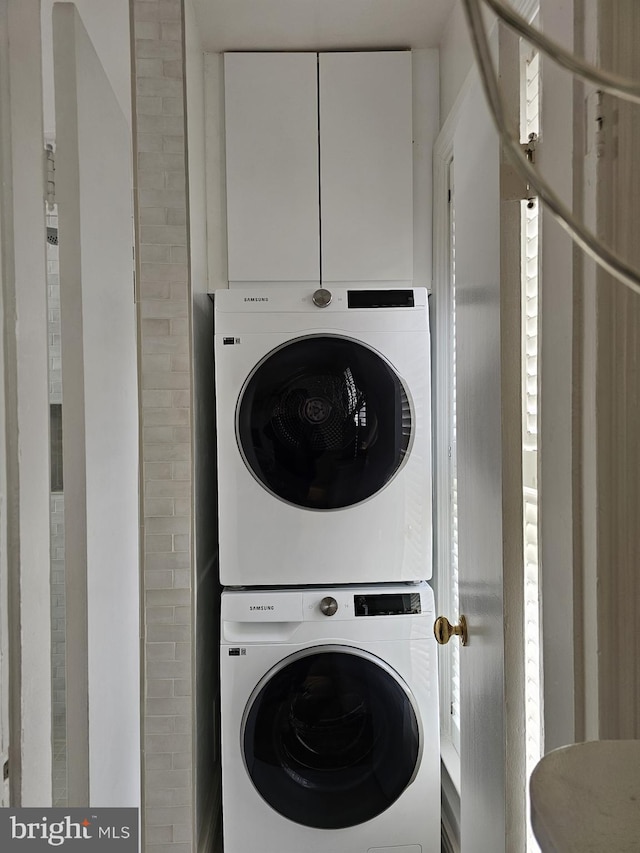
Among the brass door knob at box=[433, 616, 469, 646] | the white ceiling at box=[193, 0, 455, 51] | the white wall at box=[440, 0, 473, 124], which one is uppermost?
the white ceiling at box=[193, 0, 455, 51]

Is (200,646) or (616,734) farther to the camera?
(200,646)

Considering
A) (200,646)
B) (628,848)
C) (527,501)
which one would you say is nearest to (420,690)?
(200,646)

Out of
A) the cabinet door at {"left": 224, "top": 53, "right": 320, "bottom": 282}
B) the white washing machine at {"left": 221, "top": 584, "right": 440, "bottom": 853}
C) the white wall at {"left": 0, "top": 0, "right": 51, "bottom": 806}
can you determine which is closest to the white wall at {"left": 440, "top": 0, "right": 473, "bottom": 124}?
the cabinet door at {"left": 224, "top": 53, "right": 320, "bottom": 282}

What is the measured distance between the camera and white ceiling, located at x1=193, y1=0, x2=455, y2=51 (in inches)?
74.4

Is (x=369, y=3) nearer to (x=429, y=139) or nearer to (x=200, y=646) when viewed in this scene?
(x=429, y=139)

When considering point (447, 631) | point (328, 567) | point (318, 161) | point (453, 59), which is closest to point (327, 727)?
point (328, 567)

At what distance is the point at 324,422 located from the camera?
1.83 m

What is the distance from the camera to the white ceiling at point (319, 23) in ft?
6.20

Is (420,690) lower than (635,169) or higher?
lower

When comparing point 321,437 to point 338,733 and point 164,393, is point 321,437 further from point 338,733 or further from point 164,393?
point 338,733

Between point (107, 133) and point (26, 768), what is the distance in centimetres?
102

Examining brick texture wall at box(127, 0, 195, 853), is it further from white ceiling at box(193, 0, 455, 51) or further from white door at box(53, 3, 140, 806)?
white door at box(53, 3, 140, 806)

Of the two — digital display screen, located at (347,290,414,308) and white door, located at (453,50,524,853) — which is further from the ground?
digital display screen, located at (347,290,414,308)

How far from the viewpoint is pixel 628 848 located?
0.90 ft
